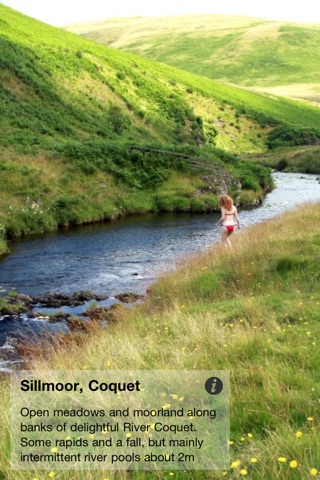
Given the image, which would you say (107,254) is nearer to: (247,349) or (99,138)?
(247,349)

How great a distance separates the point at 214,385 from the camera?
7.44 meters

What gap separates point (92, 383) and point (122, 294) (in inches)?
443

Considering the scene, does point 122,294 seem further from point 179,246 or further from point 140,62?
point 140,62

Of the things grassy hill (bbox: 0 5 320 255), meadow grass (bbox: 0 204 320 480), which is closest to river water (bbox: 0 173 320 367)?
grassy hill (bbox: 0 5 320 255)

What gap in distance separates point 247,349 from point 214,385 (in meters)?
1.36

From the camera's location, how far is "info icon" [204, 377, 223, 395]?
23.9ft

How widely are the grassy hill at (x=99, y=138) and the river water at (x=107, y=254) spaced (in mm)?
2129

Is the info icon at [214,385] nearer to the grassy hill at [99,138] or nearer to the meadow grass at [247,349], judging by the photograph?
the meadow grass at [247,349]

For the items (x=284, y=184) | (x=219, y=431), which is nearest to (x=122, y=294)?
(x=219, y=431)

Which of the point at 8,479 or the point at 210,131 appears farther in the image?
the point at 210,131

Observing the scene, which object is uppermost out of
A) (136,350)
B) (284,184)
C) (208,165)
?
(136,350)

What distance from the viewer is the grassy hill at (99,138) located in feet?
119

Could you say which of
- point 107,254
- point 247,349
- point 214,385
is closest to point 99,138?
point 107,254

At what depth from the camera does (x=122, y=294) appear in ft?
62.2
